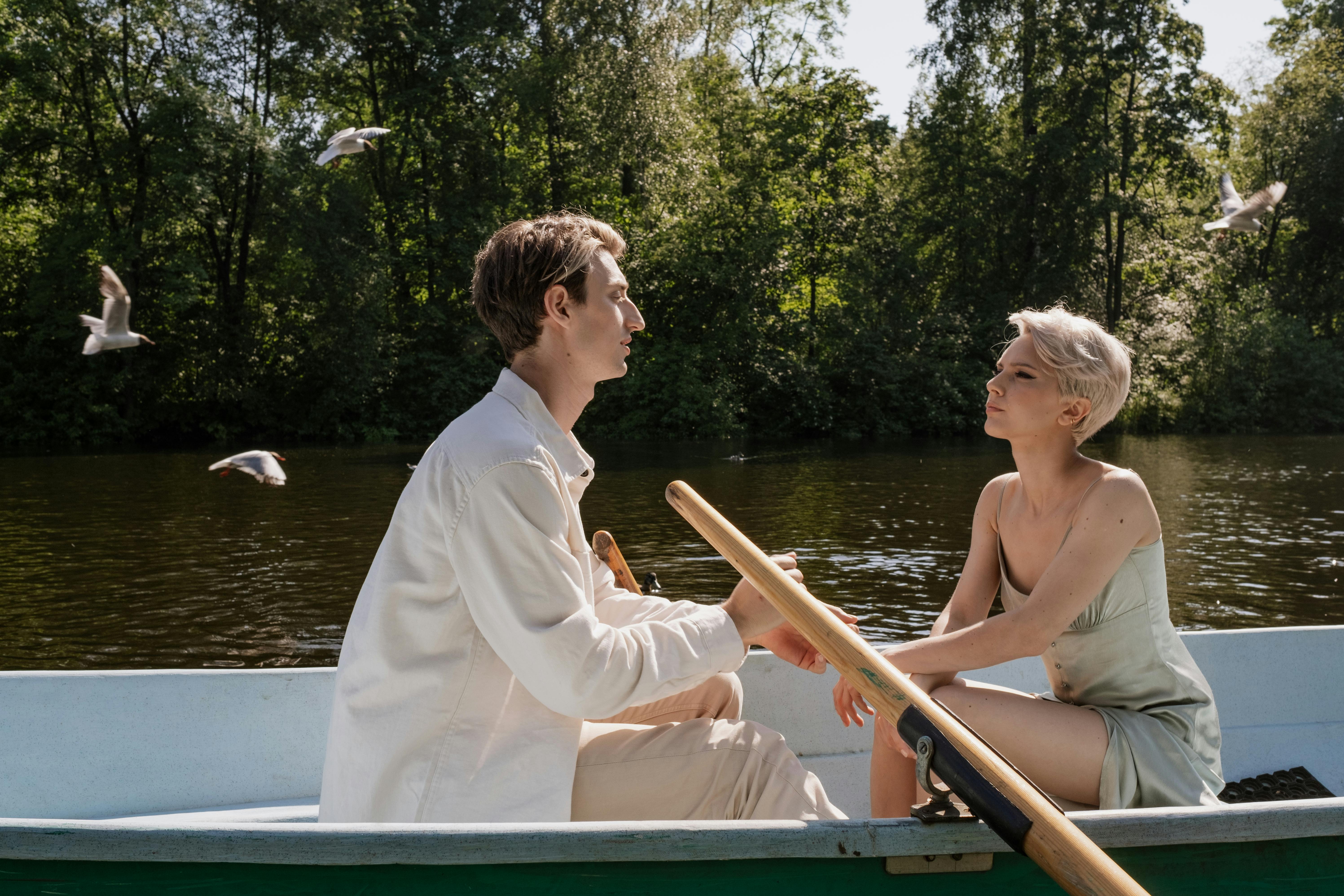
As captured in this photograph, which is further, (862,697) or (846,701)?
(846,701)

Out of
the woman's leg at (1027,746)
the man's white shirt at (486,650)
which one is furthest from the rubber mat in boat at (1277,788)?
the man's white shirt at (486,650)

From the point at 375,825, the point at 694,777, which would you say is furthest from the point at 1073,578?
the point at 375,825

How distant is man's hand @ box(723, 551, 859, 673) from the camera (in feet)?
6.58

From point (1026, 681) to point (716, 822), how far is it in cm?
243

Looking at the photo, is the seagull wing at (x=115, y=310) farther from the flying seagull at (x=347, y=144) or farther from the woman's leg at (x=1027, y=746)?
the woman's leg at (x=1027, y=746)

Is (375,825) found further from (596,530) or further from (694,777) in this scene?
(596,530)

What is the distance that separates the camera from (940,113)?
92.1ft

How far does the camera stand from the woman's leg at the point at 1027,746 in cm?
229

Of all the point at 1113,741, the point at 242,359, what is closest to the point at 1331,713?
the point at 1113,741

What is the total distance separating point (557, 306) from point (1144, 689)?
1.56 m

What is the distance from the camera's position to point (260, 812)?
3303mm

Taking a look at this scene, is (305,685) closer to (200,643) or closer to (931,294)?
(200,643)

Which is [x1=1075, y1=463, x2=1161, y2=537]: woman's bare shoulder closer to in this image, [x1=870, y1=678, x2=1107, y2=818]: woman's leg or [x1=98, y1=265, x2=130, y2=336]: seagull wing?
[x1=870, y1=678, x2=1107, y2=818]: woman's leg

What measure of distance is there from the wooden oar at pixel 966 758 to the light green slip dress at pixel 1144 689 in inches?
27.0
